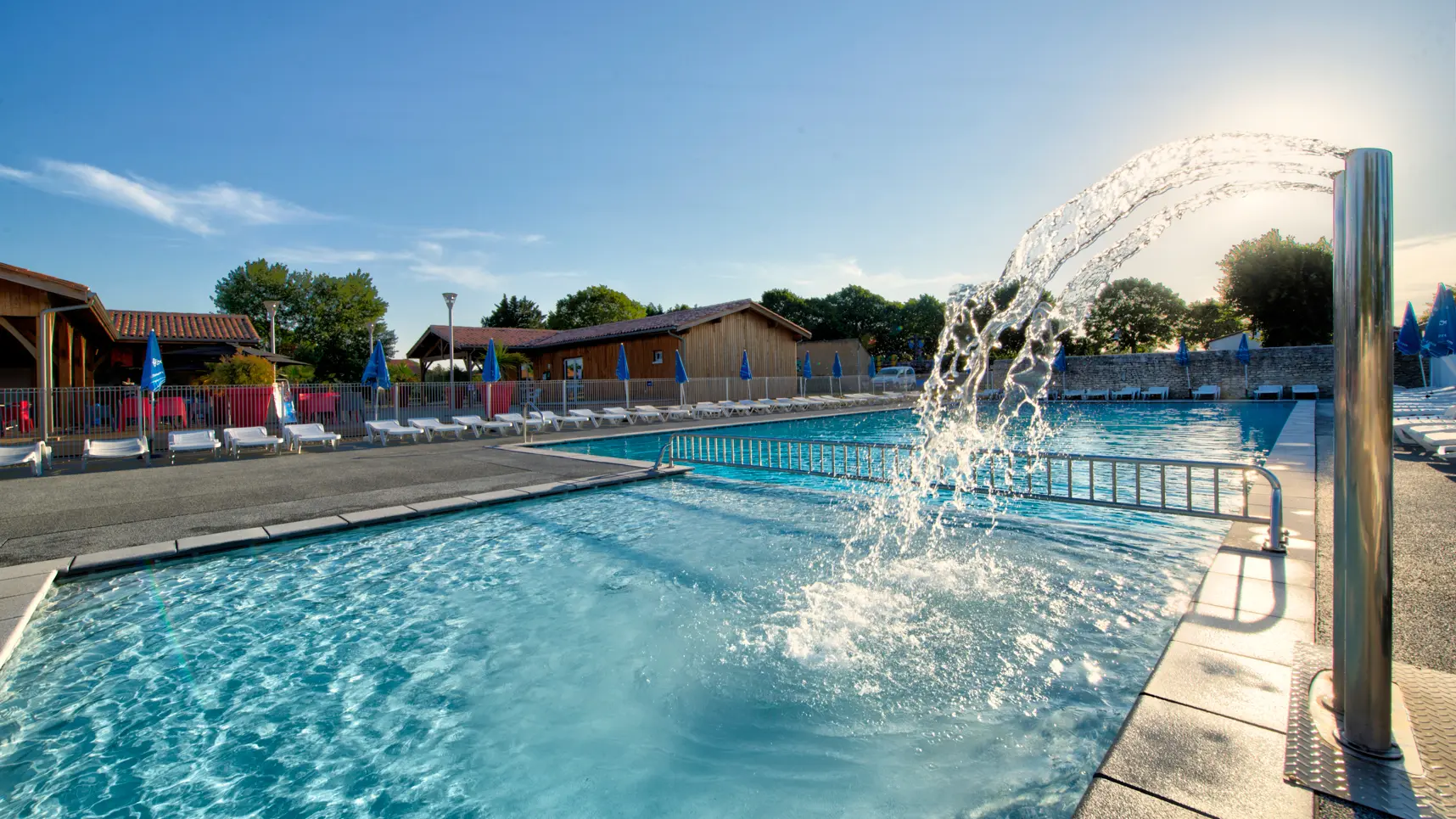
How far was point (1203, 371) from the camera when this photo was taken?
1270 inches

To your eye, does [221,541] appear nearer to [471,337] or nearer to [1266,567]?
[1266,567]

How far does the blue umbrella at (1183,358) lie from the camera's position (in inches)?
1226

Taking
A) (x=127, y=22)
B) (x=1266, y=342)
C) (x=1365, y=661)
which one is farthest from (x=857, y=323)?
(x=1365, y=661)

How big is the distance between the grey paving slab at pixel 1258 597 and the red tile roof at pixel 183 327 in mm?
27695

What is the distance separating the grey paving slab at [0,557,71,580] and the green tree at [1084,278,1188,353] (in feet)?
177

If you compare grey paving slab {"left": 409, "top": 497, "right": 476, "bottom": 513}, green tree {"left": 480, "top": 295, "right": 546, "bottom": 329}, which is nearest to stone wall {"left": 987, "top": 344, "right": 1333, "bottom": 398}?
grey paving slab {"left": 409, "top": 497, "right": 476, "bottom": 513}

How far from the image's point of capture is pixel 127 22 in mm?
10484

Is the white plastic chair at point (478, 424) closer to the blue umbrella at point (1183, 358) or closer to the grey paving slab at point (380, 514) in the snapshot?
the grey paving slab at point (380, 514)

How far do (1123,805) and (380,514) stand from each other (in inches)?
312

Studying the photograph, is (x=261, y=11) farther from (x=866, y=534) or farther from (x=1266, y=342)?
(x=1266, y=342)

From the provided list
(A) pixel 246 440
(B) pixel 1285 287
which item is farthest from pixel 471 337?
(B) pixel 1285 287

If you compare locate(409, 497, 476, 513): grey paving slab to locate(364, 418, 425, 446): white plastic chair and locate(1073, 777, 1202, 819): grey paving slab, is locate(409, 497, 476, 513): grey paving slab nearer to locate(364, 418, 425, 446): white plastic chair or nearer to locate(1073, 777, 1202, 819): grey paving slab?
locate(1073, 777, 1202, 819): grey paving slab

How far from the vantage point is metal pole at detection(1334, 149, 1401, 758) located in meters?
2.13

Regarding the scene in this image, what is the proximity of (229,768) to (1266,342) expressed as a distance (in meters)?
47.5
